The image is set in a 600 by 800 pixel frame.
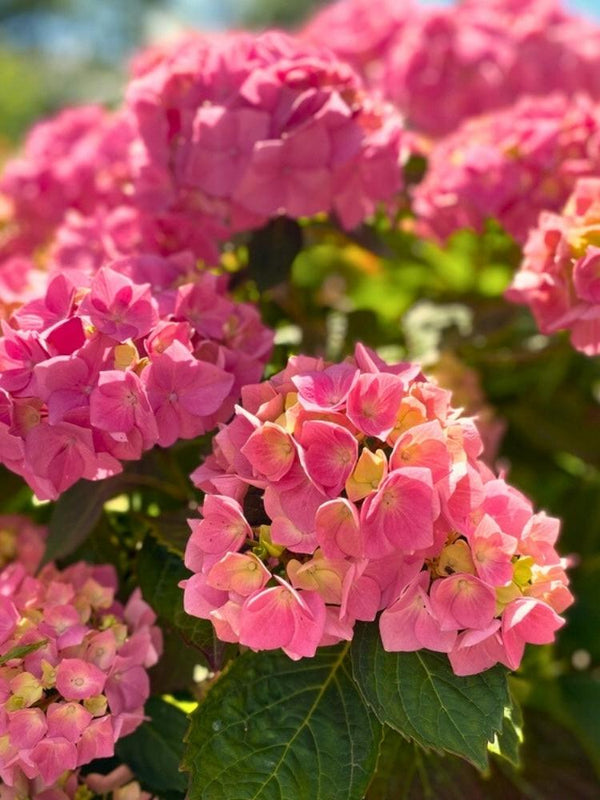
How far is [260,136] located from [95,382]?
10.9 inches

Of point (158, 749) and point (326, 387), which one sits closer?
point (326, 387)

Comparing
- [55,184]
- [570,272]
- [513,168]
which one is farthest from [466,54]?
[570,272]

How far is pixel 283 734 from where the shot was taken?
572 mm

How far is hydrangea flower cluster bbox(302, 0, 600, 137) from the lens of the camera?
4.19 ft

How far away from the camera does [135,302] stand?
59 cm

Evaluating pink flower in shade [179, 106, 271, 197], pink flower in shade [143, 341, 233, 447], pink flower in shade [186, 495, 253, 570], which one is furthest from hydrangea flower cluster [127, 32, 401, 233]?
pink flower in shade [186, 495, 253, 570]

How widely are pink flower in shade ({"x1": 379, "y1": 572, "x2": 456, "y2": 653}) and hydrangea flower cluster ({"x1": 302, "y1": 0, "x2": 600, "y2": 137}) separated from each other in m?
0.92

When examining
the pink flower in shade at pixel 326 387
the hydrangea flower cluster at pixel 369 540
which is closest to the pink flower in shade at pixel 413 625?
the hydrangea flower cluster at pixel 369 540

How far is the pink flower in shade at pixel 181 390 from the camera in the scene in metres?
0.58

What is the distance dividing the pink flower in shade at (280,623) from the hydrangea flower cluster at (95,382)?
125mm

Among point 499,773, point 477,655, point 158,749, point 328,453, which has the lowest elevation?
point 499,773

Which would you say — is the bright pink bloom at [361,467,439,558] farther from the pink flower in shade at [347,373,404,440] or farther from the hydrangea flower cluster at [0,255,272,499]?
the hydrangea flower cluster at [0,255,272,499]

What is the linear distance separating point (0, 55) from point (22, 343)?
12773 mm

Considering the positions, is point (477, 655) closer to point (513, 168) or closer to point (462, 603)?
point (462, 603)
